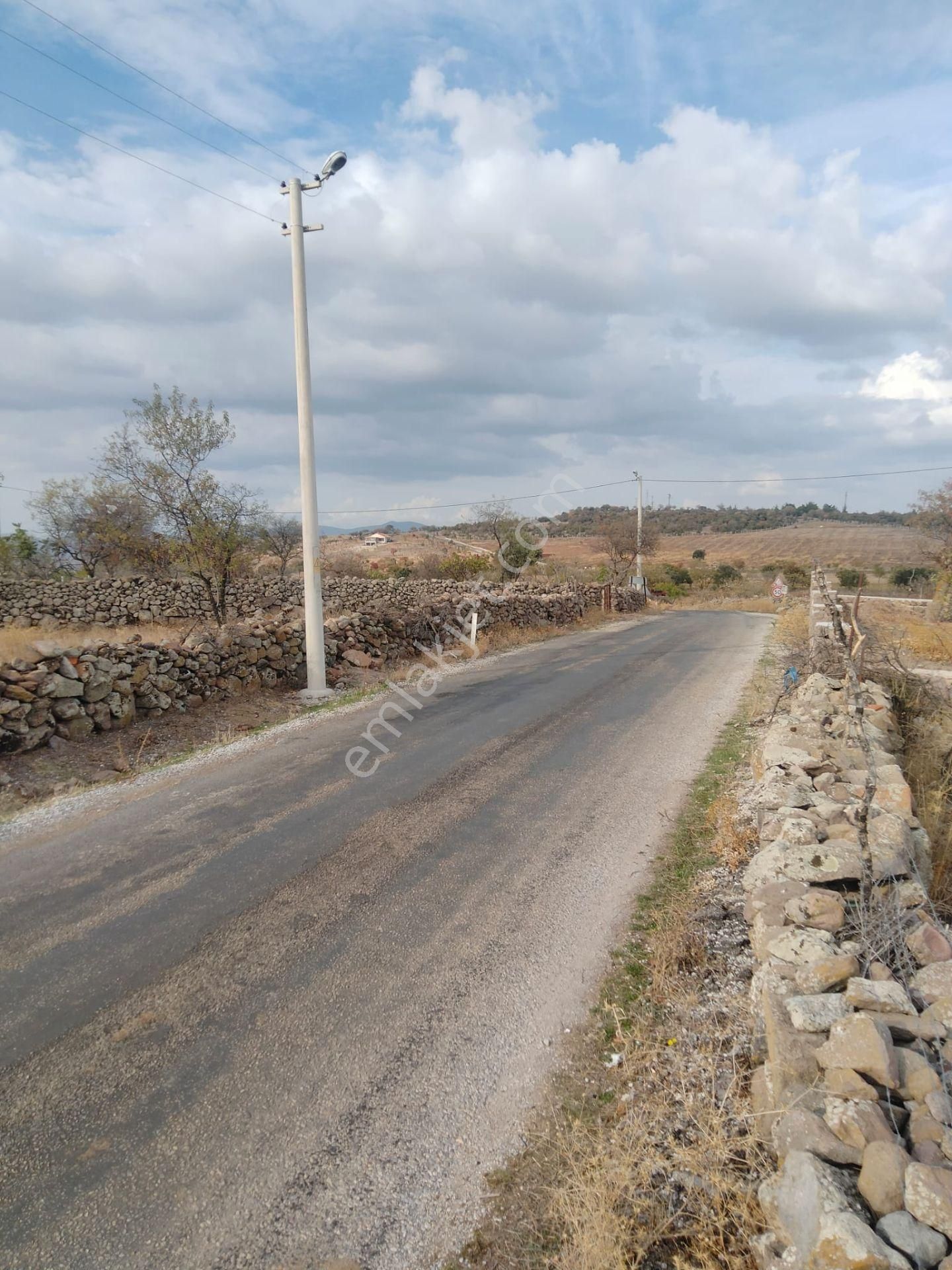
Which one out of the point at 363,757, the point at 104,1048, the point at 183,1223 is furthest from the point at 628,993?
the point at 363,757

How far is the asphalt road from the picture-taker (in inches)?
96.0

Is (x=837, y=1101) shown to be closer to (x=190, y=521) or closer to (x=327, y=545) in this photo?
(x=190, y=521)

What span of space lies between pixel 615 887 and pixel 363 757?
12.0 ft

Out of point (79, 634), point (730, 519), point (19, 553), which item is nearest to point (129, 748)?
point (79, 634)

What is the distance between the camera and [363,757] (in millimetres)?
7586

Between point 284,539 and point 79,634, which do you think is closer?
point 79,634

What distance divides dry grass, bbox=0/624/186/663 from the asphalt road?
3.88 meters

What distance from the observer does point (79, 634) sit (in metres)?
16.6

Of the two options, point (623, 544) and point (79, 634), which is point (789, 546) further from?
point (79, 634)

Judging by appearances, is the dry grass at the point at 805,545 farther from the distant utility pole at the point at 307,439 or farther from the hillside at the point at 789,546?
the distant utility pole at the point at 307,439

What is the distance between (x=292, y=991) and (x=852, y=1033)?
2632 millimetres

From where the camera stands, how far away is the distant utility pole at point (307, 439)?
9664mm

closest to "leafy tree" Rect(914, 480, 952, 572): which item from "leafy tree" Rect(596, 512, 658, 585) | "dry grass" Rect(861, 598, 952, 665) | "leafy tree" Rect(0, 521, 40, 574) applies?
"dry grass" Rect(861, 598, 952, 665)

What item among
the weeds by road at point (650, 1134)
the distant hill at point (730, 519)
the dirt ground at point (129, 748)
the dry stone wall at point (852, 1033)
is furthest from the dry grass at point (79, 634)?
the distant hill at point (730, 519)
